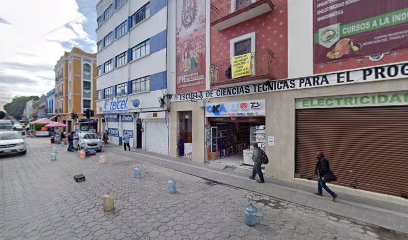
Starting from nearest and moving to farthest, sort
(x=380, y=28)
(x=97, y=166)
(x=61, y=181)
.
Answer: (x=380, y=28) → (x=61, y=181) → (x=97, y=166)

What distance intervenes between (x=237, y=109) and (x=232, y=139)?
13.2 ft

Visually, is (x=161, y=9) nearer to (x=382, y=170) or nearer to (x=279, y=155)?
(x=279, y=155)

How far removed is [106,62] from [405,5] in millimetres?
25846

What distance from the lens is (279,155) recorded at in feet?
29.1

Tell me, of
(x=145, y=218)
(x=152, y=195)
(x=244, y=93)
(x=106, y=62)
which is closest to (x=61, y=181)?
(x=152, y=195)

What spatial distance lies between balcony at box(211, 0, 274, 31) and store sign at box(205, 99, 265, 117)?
420cm

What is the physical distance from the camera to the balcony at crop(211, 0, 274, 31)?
8.95 meters

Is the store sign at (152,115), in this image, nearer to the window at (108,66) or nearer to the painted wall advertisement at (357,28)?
the window at (108,66)

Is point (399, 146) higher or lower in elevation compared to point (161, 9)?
lower

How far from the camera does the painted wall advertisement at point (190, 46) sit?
497 inches

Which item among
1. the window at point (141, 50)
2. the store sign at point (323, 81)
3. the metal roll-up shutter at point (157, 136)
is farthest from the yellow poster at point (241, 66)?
the window at point (141, 50)

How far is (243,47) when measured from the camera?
10.4m

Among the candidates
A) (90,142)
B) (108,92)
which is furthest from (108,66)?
(90,142)

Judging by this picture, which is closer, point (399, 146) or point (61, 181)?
point (399, 146)
